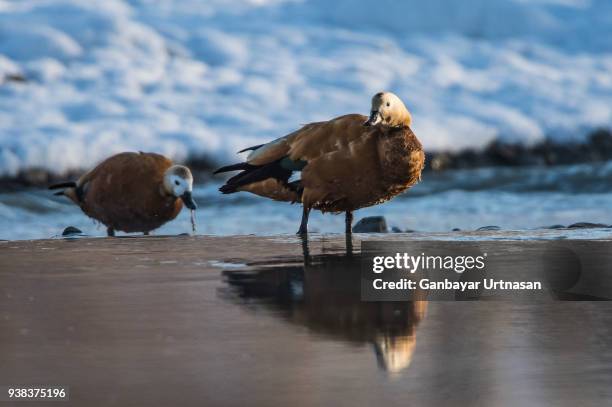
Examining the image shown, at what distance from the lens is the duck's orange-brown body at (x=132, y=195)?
966 centimetres

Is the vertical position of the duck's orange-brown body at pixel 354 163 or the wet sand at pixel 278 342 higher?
the duck's orange-brown body at pixel 354 163

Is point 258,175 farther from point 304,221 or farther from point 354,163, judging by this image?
point 354,163

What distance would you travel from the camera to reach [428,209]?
475 inches

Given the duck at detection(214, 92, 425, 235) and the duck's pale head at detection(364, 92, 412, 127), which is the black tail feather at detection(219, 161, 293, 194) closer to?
the duck at detection(214, 92, 425, 235)

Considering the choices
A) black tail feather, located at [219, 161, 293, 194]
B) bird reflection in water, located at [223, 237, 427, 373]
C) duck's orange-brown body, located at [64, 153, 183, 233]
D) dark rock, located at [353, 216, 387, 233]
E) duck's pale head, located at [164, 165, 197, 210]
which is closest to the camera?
bird reflection in water, located at [223, 237, 427, 373]

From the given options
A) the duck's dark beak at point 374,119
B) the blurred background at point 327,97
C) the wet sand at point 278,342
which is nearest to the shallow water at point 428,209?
the blurred background at point 327,97

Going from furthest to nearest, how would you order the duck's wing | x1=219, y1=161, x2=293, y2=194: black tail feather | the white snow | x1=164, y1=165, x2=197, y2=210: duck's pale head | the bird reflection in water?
the white snow
x1=164, y1=165, x2=197, y2=210: duck's pale head
x1=219, y1=161, x2=293, y2=194: black tail feather
the duck's wing
the bird reflection in water

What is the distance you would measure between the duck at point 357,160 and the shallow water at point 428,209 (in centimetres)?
206

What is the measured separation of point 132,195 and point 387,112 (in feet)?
8.47

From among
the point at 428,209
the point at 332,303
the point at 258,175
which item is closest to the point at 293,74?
the point at 428,209

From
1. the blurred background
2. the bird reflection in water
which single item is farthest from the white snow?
the bird reflection in water

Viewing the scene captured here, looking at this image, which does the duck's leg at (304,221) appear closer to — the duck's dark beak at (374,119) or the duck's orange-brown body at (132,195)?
the duck's dark beak at (374,119)

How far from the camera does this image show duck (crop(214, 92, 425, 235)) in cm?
770

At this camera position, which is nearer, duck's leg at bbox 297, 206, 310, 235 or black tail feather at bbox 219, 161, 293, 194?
duck's leg at bbox 297, 206, 310, 235
